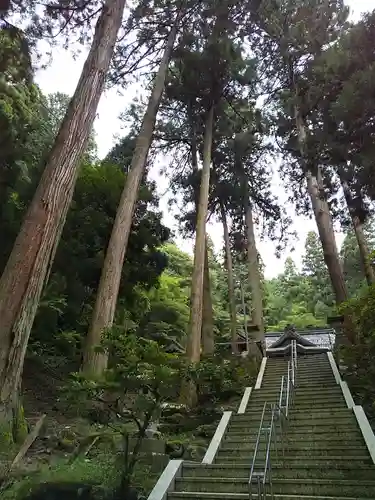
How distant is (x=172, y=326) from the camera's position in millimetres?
16625

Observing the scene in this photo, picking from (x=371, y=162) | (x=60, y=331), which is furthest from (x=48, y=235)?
(x=60, y=331)

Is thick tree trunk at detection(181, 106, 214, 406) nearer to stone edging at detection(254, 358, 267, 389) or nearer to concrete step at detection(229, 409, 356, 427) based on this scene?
concrete step at detection(229, 409, 356, 427)

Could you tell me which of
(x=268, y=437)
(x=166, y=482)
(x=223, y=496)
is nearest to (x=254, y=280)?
(x=268, y=437)

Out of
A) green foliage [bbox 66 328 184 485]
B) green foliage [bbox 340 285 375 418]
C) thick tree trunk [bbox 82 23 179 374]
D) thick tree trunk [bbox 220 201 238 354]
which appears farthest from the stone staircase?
thick tree trunk [bbox 220 201 238 354]

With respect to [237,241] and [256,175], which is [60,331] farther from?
[256,175]

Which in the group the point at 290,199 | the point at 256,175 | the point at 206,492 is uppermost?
the point at 256,175

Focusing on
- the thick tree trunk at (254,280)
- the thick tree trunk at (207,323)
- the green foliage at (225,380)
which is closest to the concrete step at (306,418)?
the green foliage at (225,380)

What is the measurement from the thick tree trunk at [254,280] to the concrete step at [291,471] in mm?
9754

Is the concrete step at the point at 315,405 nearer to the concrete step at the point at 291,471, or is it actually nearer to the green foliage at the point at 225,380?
the green foliage at the point at 225,380

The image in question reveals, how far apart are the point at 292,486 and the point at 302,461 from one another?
0.89 meters

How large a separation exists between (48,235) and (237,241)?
1472 cm

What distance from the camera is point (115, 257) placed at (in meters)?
8.59

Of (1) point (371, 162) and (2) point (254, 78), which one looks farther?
(2) point (254, 78)

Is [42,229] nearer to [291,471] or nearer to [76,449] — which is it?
[76,449]
